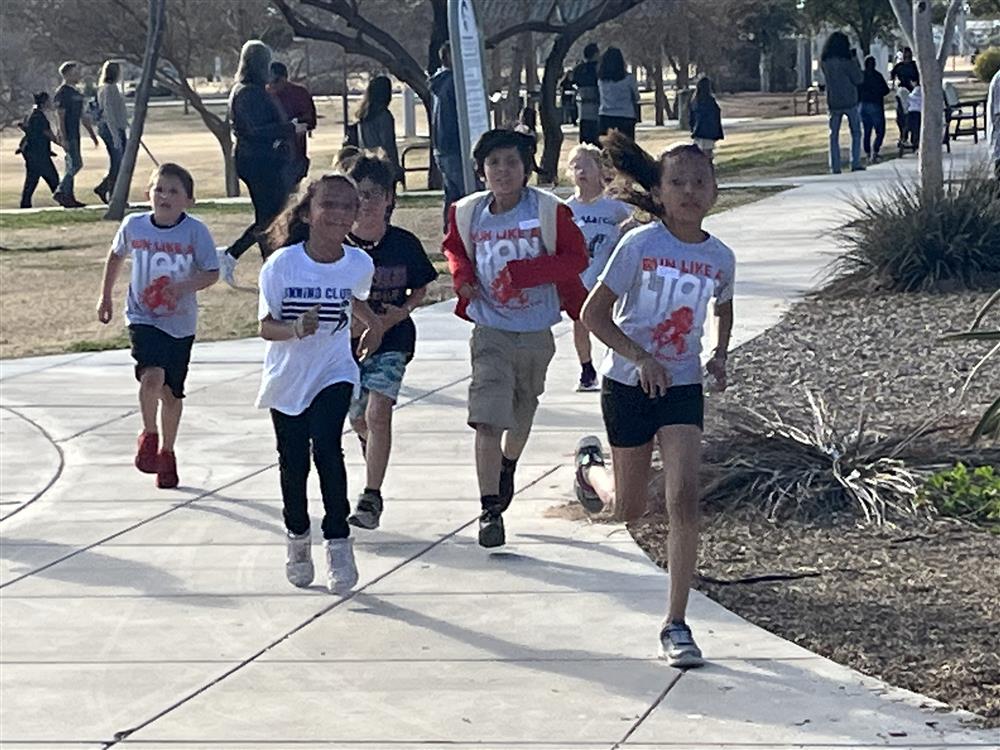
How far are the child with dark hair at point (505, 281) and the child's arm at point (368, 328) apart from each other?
0.33 metres

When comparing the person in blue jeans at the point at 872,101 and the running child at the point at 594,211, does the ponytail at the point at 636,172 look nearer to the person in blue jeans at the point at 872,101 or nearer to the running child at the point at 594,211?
the running child at the point at 594,211

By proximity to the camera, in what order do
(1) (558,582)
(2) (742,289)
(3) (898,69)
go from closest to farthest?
1. (1) (558,582)
2. (2) (742,289)
3. (3) (898,69)

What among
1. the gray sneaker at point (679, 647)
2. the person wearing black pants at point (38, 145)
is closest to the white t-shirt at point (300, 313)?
the gray sneaker at point (679, 647)

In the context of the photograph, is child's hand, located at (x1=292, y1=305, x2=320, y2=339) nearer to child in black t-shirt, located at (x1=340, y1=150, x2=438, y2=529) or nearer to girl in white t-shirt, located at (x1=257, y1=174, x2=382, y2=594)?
girl in white t-shirt, located at (x1=257, y1=174, x2=382, y2=594)

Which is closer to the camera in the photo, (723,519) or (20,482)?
(723,519)

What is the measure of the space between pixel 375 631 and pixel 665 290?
149 centimetres

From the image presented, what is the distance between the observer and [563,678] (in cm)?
597

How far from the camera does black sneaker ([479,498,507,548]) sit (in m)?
7.48

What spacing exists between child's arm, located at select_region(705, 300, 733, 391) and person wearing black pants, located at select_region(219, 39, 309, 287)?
8750 mm

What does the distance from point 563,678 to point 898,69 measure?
27530 millimetres

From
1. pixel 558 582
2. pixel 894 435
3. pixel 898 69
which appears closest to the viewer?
→ pixel 558 582

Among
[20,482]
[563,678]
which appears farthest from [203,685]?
[20,482]

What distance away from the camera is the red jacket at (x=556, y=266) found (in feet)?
24.0

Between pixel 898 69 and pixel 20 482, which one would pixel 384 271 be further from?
pixel 898 69
